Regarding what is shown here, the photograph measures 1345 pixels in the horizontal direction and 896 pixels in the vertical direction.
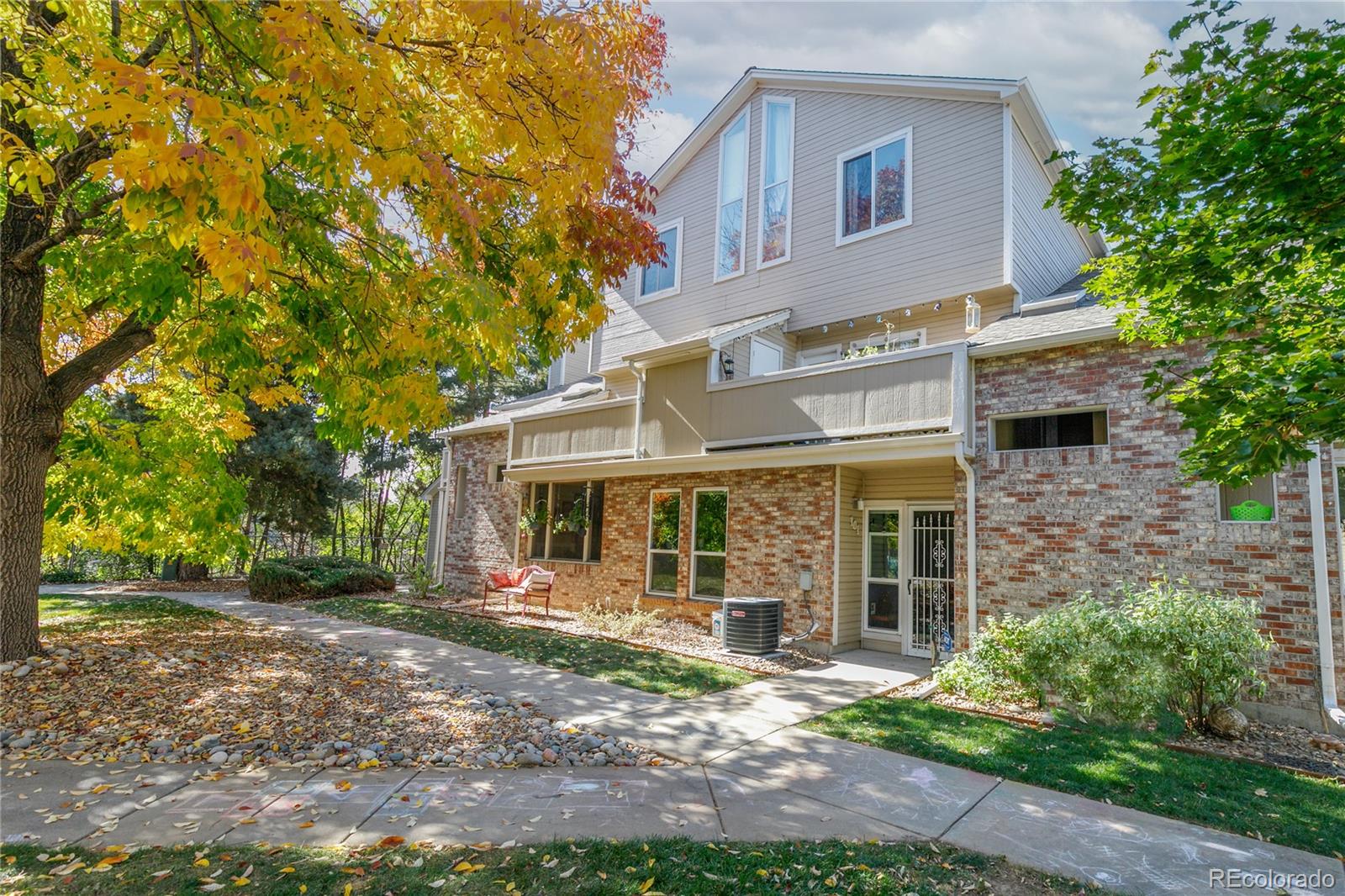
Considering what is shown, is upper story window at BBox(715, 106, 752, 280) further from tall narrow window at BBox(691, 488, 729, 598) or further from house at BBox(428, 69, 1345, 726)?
tall narrow window at BBox(691, 488, 729, 598)

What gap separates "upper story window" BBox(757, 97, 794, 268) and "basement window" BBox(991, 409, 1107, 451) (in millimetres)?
5727

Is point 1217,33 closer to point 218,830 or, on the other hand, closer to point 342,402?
point 342,402

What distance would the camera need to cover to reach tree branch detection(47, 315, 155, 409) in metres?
6.82

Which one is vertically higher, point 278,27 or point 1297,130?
point 278,27

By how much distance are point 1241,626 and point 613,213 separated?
6.88 metres

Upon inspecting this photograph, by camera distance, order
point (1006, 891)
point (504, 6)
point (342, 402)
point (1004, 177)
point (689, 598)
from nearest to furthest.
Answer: point (1006, 891), point (504, 6), point (342, 402), point (1004, 177), point (689, 598)

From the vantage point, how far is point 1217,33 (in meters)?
3.96

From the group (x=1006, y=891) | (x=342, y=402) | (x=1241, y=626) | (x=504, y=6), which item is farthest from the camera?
(x=1241, y=626)

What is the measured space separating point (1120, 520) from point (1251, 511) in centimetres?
117

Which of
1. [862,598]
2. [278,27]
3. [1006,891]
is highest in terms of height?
[278,27]

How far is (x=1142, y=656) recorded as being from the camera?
21.2 ft

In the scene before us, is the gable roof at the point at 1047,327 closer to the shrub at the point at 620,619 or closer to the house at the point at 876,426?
the house at the point at 876,426

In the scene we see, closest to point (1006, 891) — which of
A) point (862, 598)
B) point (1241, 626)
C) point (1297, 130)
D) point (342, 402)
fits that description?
point (1297, 130)

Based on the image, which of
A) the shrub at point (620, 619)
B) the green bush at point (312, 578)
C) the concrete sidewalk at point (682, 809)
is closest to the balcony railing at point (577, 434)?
the shrub at point (620, 619)
